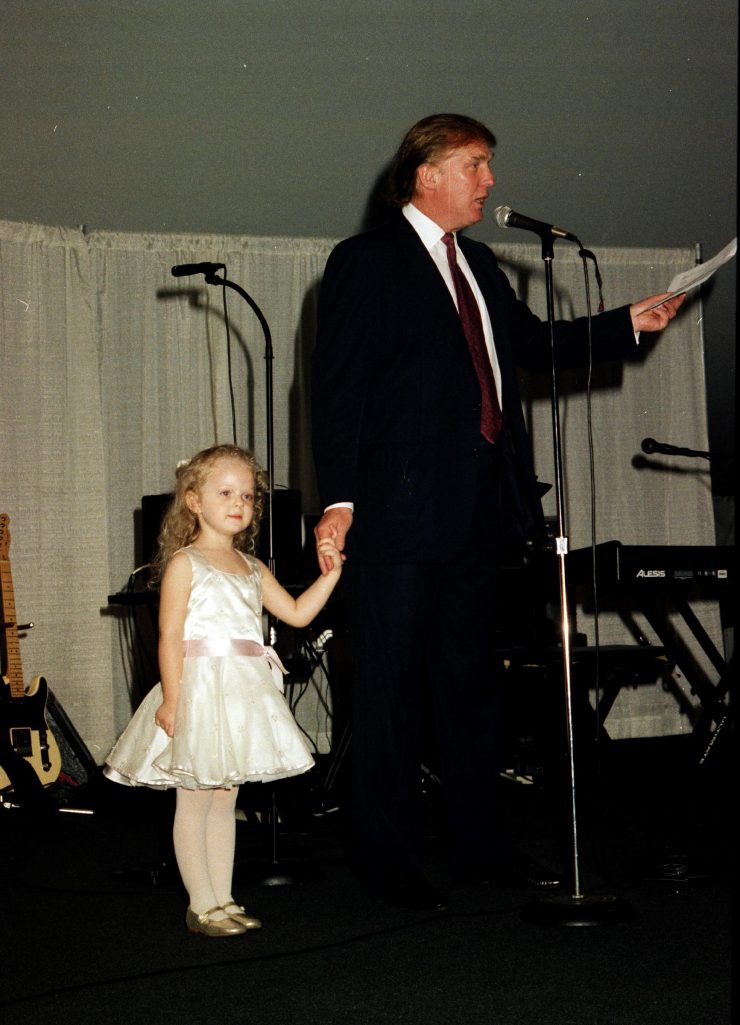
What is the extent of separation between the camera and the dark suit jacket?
96.5 inches

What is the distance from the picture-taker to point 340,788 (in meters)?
4.23

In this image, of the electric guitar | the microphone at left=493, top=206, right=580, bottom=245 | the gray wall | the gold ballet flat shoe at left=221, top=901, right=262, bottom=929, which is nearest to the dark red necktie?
the microphone at left=493, top=206, right=580, bottom=245

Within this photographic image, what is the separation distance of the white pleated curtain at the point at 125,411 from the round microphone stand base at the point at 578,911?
3.29m

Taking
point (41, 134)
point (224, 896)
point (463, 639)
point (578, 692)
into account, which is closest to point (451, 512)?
point (463, 639)

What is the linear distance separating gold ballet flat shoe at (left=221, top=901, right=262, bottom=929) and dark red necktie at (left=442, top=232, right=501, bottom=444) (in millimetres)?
1113

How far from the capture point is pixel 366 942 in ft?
6.98

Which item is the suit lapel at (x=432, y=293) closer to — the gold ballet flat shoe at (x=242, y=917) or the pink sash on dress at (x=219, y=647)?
the pink sash on dress at (x=219, y=647)

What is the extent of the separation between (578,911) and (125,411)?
3.77 m

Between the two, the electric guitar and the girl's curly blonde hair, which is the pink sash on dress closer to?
the girl's curly blonde hair

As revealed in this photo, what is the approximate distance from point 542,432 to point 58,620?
2499mm

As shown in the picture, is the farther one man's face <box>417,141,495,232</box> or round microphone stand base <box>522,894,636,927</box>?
man's face <box>417,141,495,232</box>

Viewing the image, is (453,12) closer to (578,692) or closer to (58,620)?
(578,692)

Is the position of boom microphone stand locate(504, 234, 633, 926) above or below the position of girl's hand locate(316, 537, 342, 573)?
below

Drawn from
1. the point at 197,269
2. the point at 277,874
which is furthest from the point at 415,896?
the point at 197,269
